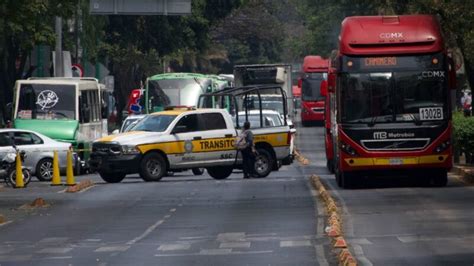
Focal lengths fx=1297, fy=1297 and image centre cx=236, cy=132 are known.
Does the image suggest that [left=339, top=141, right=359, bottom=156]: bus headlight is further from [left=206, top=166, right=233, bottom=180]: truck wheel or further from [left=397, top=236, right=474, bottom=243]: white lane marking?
[left=397, top=236, right=474, bottom=243]: white lane marking

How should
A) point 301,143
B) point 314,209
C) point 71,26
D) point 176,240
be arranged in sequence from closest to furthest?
point 176,240 < point 314,209 < point 71,26 < point 301,143

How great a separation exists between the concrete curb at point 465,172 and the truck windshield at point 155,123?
7641 millimetres

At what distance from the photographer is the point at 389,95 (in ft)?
91.6

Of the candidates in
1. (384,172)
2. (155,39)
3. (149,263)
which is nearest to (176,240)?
(149,263)

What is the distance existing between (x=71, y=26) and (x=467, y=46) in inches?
1149

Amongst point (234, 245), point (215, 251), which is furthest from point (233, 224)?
point (215, 251)

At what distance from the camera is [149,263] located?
1609 centimetres

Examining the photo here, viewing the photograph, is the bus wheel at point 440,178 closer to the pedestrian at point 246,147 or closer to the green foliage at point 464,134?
the green foliage at point 464,134

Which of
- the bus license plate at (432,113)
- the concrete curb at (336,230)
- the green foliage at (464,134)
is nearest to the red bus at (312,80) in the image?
the green foliage at (464,134)

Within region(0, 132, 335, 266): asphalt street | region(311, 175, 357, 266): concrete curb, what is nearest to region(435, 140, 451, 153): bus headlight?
region(311, 175, 357, 266): concrete curb

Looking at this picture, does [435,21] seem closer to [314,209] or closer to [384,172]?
[384,172]

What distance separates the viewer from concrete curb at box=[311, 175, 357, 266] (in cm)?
1530

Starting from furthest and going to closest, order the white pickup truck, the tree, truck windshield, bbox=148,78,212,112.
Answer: truck windshield, bbox=148,78,212,112, the white pickup truck, the tree

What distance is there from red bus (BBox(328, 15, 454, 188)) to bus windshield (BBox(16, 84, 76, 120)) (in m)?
15.0
